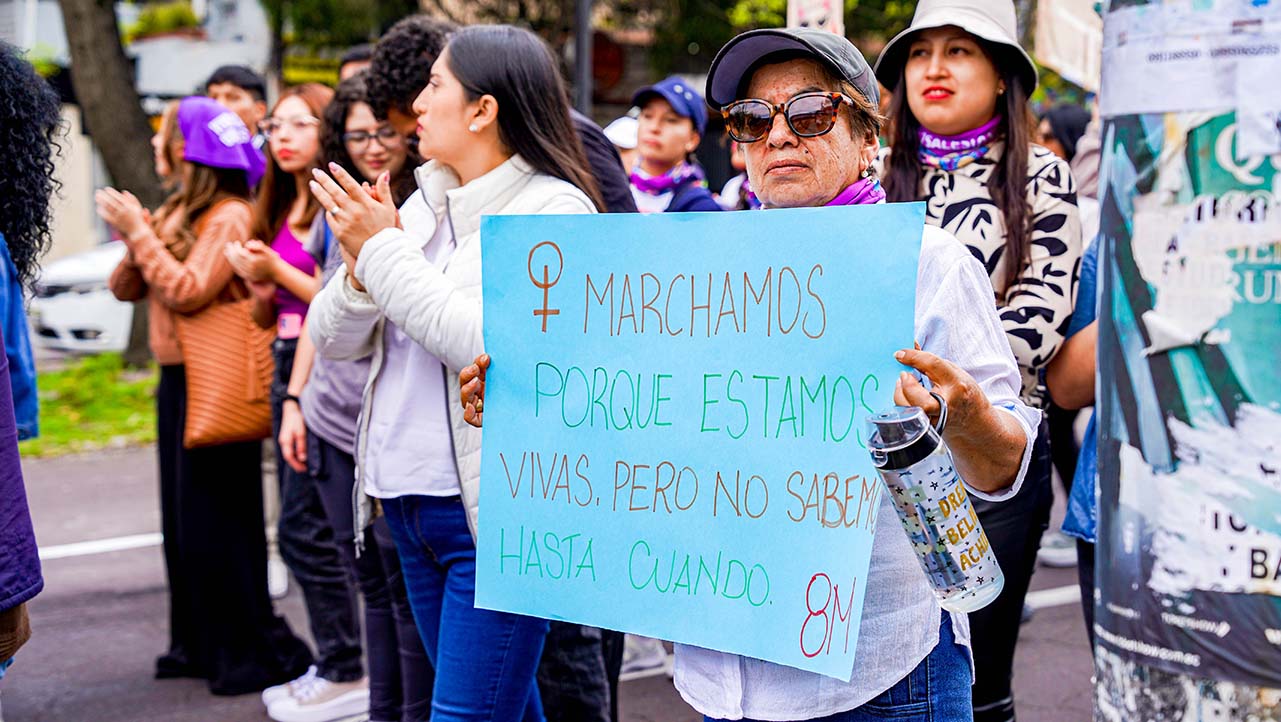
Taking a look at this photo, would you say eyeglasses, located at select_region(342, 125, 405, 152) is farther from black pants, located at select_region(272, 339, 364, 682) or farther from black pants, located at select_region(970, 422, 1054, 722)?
black pants, located at select_region(970, 422, 1054, 722)

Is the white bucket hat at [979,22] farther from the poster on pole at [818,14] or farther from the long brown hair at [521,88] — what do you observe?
the poster on pole at [818,14]

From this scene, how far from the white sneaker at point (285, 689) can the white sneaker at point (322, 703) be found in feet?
0.06

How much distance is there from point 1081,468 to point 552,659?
147cm

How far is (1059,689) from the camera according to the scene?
4.88 metres

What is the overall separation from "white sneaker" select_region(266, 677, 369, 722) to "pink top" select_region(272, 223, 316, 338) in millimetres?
1252

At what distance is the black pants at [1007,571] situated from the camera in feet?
10.0

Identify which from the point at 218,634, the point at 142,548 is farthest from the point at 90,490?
the point at 218,634

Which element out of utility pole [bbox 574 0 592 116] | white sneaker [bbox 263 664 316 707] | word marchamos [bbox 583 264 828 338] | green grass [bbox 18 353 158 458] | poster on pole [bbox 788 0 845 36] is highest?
utility pole [bbox 574 0 592 116]

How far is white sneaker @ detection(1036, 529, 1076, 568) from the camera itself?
6613 millimetres

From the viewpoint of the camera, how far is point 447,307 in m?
2.82

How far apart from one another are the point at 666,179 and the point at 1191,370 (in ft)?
13.5

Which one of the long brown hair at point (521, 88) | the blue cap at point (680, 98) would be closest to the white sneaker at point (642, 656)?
the blue cap at point (680, 98)

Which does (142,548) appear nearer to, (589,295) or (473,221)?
(473,221)

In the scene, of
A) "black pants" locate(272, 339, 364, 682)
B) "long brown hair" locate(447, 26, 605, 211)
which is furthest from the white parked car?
"long brown hair" locate(447, 26, 605, 211)
